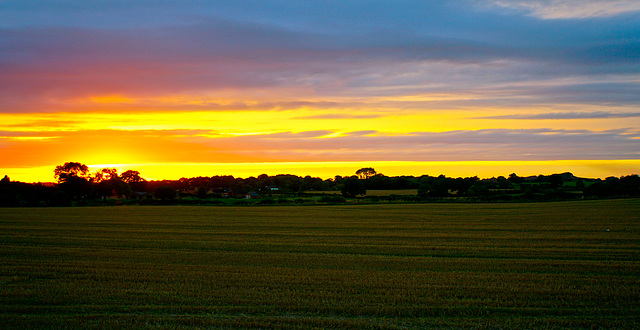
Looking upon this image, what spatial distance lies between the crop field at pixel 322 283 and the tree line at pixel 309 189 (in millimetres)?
49963

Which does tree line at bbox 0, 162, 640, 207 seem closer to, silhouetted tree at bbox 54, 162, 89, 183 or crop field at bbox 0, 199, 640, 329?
silhouetted tree at bbox 54, 162, 89, 183

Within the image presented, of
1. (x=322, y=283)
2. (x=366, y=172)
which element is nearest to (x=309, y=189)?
(x=366, y=172)

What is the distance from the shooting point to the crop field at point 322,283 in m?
9.47

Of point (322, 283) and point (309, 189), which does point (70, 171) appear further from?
point (322, 283)

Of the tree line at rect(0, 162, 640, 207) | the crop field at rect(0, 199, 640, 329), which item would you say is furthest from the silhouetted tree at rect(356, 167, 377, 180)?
the crop field at rect(0, 199, 640, 329)

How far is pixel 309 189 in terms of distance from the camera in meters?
120

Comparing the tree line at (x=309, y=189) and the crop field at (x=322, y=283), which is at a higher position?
the tree line at (x=309, y=189)

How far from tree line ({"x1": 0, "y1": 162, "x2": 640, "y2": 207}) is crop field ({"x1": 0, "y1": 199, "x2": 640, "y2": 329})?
50.0m

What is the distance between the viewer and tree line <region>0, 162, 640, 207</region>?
237ft

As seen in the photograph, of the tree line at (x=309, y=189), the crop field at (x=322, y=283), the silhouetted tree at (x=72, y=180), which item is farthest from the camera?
the silhouetted tree at (x=72, y=180)

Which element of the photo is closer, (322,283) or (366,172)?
(322,283)

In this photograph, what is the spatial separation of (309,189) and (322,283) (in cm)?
10792

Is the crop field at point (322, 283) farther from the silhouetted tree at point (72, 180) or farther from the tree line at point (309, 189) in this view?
the silhouetted tree at point (72, 180)

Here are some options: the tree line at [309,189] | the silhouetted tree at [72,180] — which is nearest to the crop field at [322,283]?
the tree line at [309,189]
